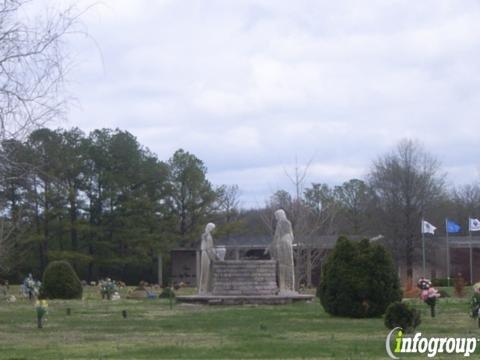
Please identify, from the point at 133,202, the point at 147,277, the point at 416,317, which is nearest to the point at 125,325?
the point at 416,317

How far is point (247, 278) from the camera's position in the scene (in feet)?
105

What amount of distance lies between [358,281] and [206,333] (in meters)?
5.86

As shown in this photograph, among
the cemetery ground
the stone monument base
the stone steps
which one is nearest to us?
the cemetery ground

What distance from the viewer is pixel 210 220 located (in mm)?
68812

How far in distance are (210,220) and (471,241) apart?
18244mm

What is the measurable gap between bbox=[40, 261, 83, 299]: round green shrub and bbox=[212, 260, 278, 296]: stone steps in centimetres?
760

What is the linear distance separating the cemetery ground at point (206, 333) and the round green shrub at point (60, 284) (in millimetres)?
9684

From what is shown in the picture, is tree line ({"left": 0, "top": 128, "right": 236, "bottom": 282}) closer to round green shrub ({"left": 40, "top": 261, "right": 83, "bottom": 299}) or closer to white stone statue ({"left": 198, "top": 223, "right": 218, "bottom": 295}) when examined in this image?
round green shrub ({"left": 40, "top": 261, "right": 83, "bottom": 299})

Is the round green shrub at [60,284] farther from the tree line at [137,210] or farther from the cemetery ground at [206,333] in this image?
the tree line at [137,210]

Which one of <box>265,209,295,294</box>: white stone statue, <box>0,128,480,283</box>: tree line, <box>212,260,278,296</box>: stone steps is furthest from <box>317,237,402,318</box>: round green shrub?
<box>0,128,480,283</box>: tree line

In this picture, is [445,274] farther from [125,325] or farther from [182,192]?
[125,325]

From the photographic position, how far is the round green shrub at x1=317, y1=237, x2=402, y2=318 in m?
23.2

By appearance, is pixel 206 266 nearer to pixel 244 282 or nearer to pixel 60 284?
pixel 244 282

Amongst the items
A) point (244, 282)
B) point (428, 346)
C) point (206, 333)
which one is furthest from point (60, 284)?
point (428, 346)
